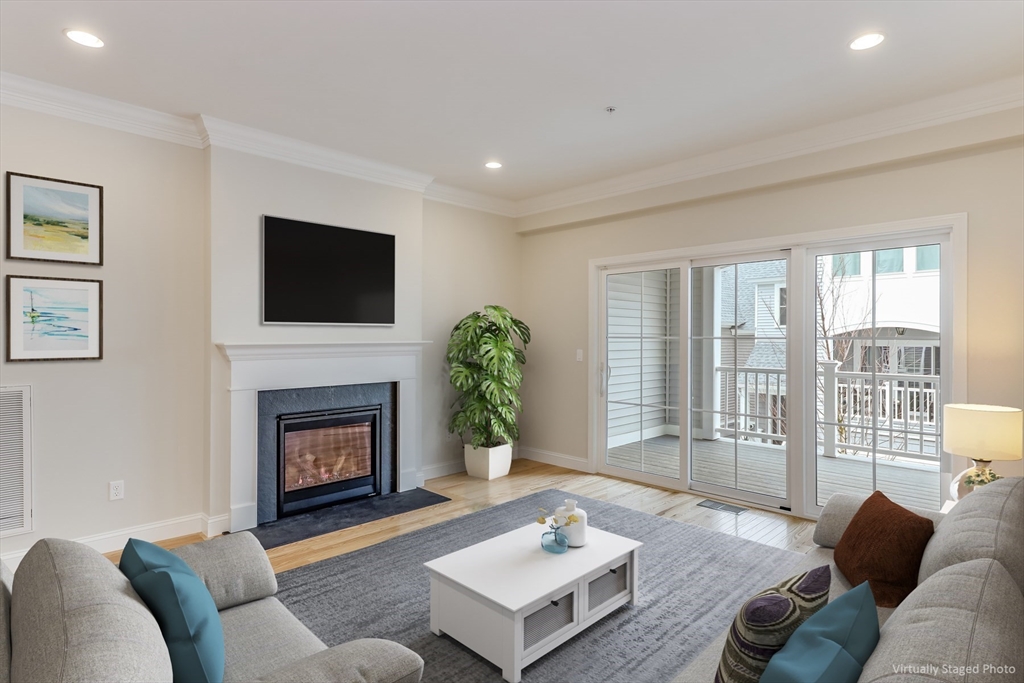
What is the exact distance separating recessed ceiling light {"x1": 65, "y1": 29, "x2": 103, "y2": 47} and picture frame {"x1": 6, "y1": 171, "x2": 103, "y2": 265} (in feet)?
3.04

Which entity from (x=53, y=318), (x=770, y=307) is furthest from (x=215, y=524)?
(x=770, y=307)

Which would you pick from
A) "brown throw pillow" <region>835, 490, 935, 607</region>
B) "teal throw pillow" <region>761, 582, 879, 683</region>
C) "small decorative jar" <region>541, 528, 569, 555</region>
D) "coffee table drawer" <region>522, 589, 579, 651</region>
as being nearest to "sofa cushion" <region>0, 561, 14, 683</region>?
"teal throw pillow" <region>761, 582, 879, 683</region>

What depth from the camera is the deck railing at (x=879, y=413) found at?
3453 millimetres

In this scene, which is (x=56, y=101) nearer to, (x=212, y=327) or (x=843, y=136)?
(x=212, y=327)

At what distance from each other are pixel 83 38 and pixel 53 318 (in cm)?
154

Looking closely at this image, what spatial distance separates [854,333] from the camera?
3.72 metres

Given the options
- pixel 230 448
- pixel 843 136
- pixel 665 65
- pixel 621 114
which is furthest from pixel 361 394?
pixel 843 136

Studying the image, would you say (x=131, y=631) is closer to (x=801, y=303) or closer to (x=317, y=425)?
(x=317, y=425)

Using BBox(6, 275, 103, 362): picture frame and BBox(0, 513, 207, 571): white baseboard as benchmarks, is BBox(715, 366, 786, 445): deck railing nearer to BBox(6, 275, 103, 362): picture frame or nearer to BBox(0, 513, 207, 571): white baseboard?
BBox(0, 513, 207, 571): white baseboard

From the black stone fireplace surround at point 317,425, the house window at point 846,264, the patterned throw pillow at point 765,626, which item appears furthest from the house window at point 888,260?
the black stone fireplace surround at point 317,425

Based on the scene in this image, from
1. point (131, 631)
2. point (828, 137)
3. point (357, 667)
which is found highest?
point (828, 137)

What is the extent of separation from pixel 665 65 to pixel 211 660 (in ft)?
10.1

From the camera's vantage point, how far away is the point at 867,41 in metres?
2.59

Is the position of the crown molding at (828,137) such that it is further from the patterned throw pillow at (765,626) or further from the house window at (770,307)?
the patterned throw pillow at (765,626)
